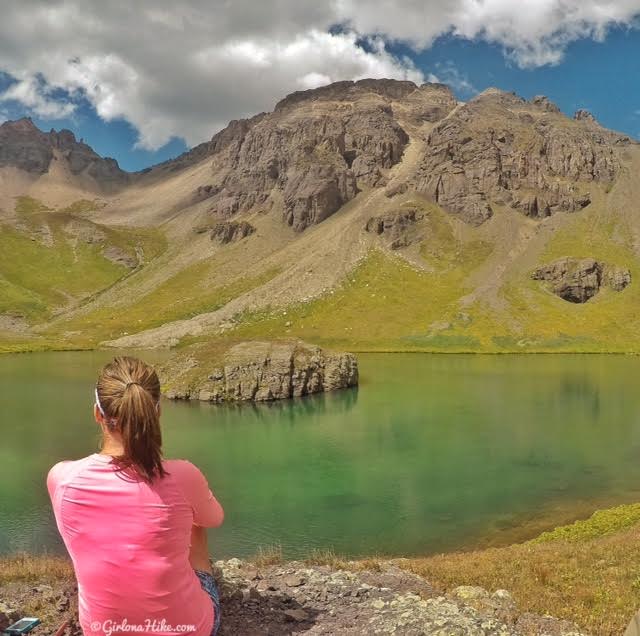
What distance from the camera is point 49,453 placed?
1997 inches

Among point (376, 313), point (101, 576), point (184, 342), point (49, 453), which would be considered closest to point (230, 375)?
point (49, 453)

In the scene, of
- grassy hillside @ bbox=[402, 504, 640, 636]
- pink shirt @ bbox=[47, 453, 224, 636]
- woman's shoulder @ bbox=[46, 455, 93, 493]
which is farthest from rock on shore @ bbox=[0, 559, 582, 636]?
woman's shoulder @ bbox=[46, 455, 93, 493]

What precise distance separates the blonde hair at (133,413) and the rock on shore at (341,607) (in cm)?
554

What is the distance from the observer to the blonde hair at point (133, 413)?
22.1ft

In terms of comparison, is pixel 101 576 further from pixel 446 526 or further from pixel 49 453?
pixel 49 453

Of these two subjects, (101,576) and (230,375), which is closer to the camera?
(101,576)

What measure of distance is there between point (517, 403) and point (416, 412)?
52.5 ft

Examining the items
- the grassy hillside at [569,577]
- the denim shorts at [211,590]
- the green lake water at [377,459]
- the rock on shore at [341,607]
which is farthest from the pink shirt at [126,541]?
the green lake water at [377,459]

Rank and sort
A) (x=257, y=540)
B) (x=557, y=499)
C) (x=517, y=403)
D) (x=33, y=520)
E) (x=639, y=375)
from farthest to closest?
1. (x=639, y=375)
2. (x=517, y=403)
3. (x=557, y=499)
4. (x=33, y=520)
5. (x=257, y=540)

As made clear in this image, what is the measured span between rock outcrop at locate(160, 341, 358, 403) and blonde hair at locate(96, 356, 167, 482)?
7217 centimetres

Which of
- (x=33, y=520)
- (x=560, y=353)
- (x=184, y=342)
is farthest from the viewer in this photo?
(x=184, y=342)

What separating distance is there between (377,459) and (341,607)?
3657 centimetres

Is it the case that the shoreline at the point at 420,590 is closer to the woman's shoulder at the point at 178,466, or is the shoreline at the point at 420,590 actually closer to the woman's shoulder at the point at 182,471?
the woman's shoulder at the point at 182,471

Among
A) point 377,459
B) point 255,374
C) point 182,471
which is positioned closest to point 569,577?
point 182,471
